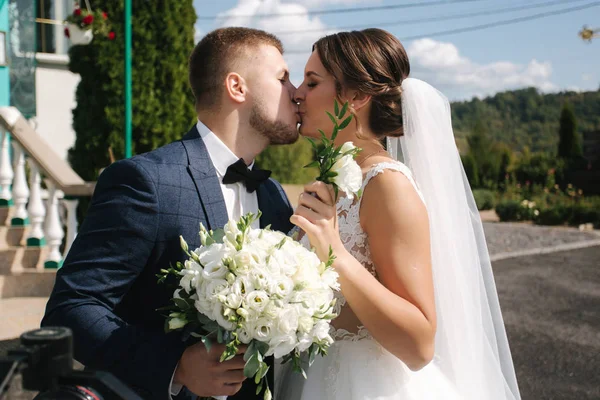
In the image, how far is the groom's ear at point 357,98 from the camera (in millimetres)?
2500

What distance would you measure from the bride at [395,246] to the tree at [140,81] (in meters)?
5.83

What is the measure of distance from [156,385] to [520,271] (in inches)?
423

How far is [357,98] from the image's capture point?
8.26ft

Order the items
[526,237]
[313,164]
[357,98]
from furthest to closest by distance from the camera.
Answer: [526,237] → [357,98] → [313,164]

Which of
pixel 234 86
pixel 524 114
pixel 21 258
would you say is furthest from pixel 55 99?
pixel 524 114

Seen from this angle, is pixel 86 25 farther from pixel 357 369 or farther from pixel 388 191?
pixel 357 369

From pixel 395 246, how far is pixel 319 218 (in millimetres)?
310

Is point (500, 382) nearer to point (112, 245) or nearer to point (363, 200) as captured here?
point (363, 200)

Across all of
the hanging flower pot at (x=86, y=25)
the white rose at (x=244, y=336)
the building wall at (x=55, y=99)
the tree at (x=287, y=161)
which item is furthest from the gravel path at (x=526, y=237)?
the white rose at (x=244, y=336)

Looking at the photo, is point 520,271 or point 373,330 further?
point 520,271

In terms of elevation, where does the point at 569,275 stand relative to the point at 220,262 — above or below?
below

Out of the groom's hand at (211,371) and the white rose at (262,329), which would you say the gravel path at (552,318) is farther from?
the white rose at (262,329)

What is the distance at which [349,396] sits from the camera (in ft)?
7.91

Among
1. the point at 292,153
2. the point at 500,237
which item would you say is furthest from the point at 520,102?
the point at 500,237
